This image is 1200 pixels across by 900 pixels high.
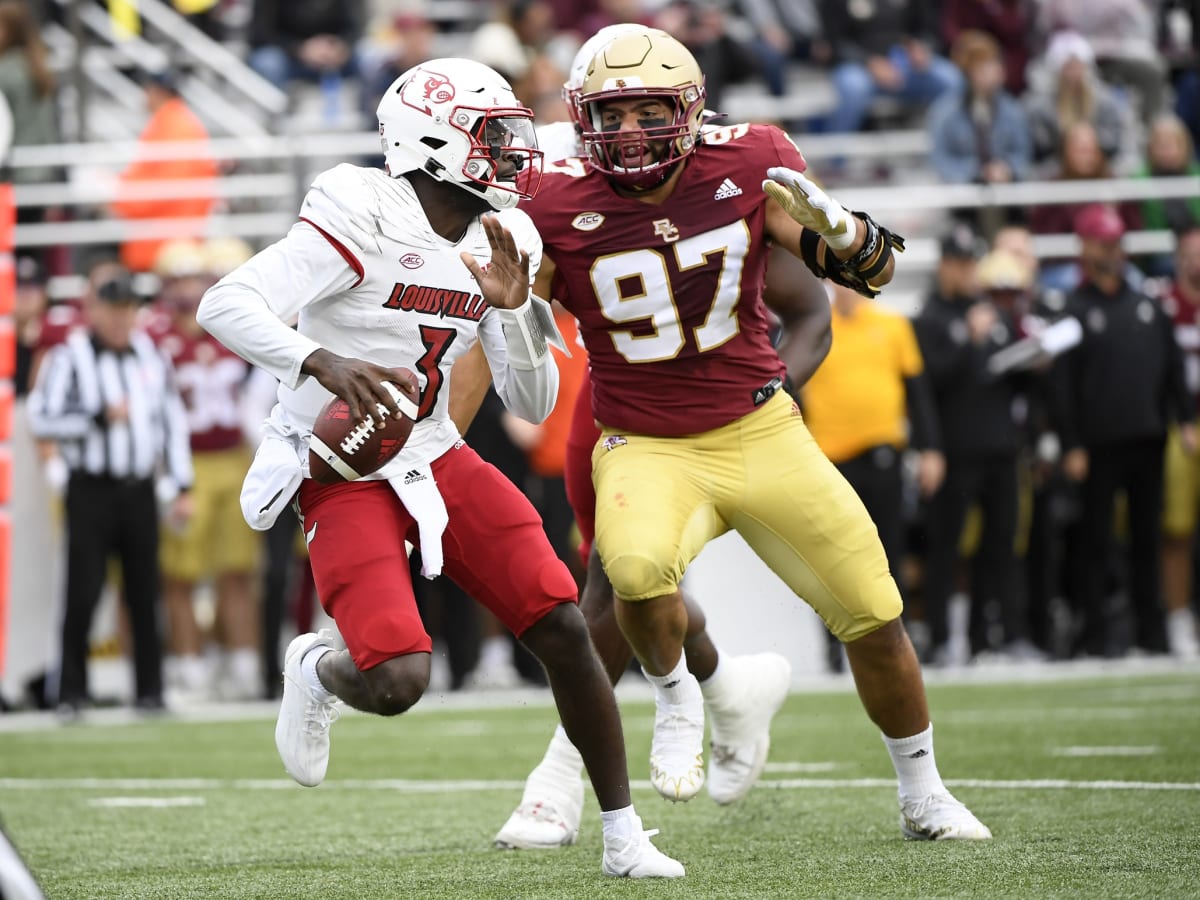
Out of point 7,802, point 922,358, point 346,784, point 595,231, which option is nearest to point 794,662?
point 922,358

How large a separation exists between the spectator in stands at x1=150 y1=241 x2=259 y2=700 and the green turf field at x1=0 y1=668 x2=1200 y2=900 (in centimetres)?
165

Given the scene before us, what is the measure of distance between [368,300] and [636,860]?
1.39 meters

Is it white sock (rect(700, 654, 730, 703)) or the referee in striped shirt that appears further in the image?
the referee in striped shirt

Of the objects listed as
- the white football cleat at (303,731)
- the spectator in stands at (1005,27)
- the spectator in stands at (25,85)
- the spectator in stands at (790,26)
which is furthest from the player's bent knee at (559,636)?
the spectator in stands at (1005,27)

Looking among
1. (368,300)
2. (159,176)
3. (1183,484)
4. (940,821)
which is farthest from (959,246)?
(368,300)

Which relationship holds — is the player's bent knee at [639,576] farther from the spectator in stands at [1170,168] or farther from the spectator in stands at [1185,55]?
the spectator in stands at [1185,55]

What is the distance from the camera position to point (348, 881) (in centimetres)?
463

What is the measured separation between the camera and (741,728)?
568cm

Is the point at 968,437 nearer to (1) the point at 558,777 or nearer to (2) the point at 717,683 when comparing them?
(2) the point at 717,683

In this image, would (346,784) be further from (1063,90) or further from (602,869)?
(1063,90)

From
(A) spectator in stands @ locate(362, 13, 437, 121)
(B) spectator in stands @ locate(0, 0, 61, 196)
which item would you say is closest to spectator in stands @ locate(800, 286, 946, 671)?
(A) spectator in stands @ locate(362, 13, 437, 121)

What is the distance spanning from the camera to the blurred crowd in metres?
10.4

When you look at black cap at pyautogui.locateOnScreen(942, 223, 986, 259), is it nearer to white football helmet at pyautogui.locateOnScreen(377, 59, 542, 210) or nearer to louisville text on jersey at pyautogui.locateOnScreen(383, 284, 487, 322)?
white football helmet at pyautogui.locateOnScreen(377, 59, 542, 210)

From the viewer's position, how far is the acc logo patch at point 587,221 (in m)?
5.17
